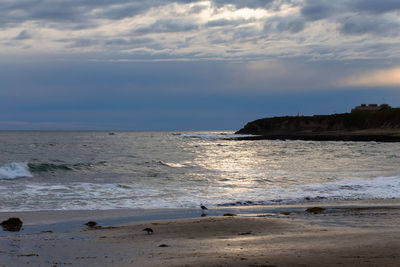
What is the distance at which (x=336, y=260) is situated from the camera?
21.1 feet

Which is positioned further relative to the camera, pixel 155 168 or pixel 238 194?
pixel 155 168

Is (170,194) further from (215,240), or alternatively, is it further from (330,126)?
(330,126)

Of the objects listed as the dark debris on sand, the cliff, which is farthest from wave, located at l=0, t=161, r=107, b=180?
the cliff

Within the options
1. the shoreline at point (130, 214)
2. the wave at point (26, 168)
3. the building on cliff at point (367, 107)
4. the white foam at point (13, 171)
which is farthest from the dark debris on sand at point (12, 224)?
the building on cliff at point (367, 107)

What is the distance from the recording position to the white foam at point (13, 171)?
72.2 feet

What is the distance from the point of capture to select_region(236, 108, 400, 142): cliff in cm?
9236

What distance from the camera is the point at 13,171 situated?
902 inches

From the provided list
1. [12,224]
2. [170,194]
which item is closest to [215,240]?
[12,224]

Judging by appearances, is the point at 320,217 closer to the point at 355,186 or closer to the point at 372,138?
the point at 355,186

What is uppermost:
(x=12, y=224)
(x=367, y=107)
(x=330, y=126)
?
(x=367, y=107)

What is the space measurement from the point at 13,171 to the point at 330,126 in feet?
348

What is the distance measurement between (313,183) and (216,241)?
1261 centimetres

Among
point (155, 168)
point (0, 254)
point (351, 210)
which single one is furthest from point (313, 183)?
point (0, 254)

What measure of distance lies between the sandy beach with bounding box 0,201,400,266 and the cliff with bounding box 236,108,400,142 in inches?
2747
